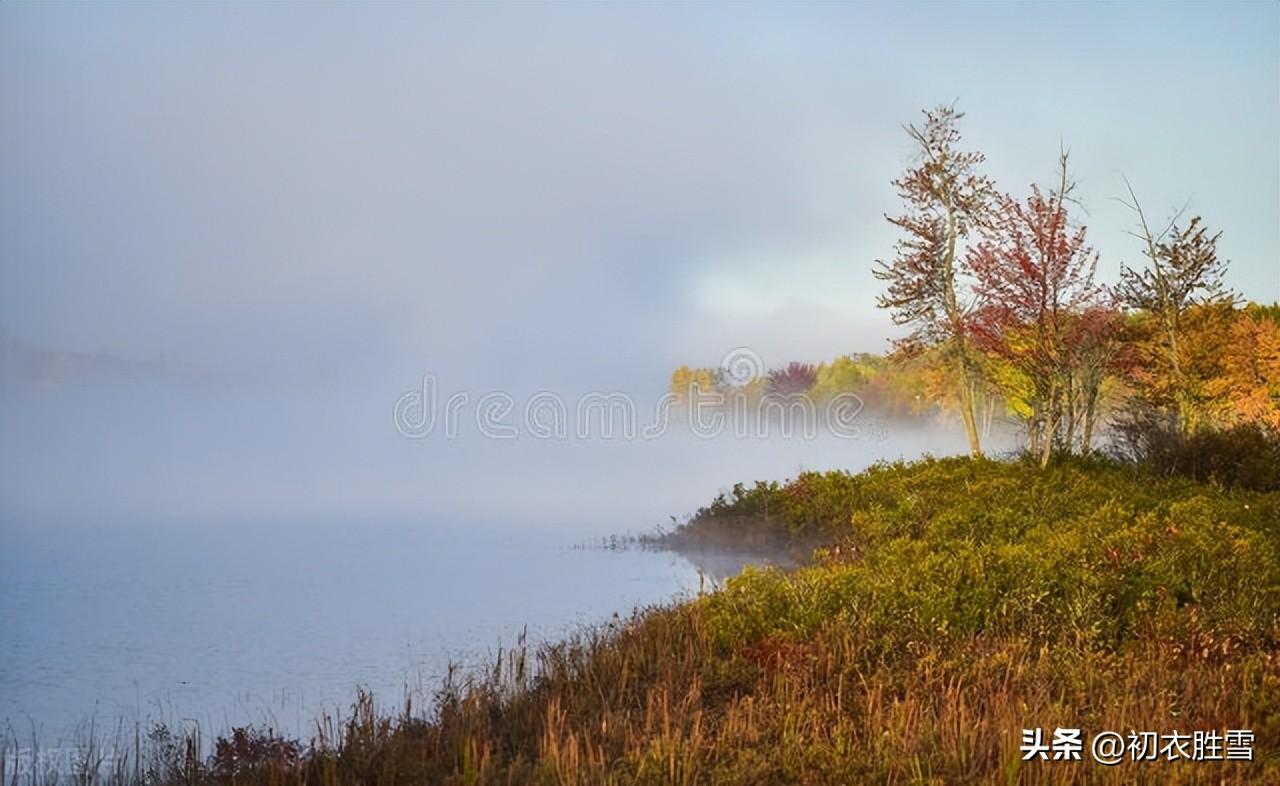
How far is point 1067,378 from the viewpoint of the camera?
65.2 feet

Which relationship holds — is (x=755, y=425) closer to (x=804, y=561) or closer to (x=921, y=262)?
(x=921, y=262)

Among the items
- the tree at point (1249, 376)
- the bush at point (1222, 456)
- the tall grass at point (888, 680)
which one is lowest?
the tall grass at point (888, 680)

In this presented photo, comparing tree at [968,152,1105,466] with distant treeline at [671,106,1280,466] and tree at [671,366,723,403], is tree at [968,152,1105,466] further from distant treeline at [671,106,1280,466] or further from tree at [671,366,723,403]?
tree at [671,366,723,403]

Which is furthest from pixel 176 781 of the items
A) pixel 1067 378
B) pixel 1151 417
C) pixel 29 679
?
pixel 1151 417

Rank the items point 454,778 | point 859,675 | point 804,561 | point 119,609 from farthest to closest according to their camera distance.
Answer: point 804,561, point 119,609, point 859,675, point 454,778

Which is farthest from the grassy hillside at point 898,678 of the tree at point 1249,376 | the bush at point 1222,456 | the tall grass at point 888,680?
the tree at point 1249,376

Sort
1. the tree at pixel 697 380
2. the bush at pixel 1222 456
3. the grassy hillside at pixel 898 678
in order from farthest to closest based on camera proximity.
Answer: the tree at pixel 697 380
the bush at pixel 1222 456
the grassy hillside at pixel 898 678

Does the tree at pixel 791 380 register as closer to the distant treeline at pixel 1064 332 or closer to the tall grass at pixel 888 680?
the distant treeline at pixel 1064 332

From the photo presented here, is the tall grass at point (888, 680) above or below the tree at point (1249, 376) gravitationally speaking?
below

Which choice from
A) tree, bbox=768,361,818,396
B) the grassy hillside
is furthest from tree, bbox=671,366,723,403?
the grassy hillside

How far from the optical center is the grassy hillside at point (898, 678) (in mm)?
5582

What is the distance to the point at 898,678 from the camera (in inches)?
280

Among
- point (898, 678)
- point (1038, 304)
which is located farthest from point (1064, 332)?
point (898, 678)

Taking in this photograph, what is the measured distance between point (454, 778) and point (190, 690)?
3.47m
